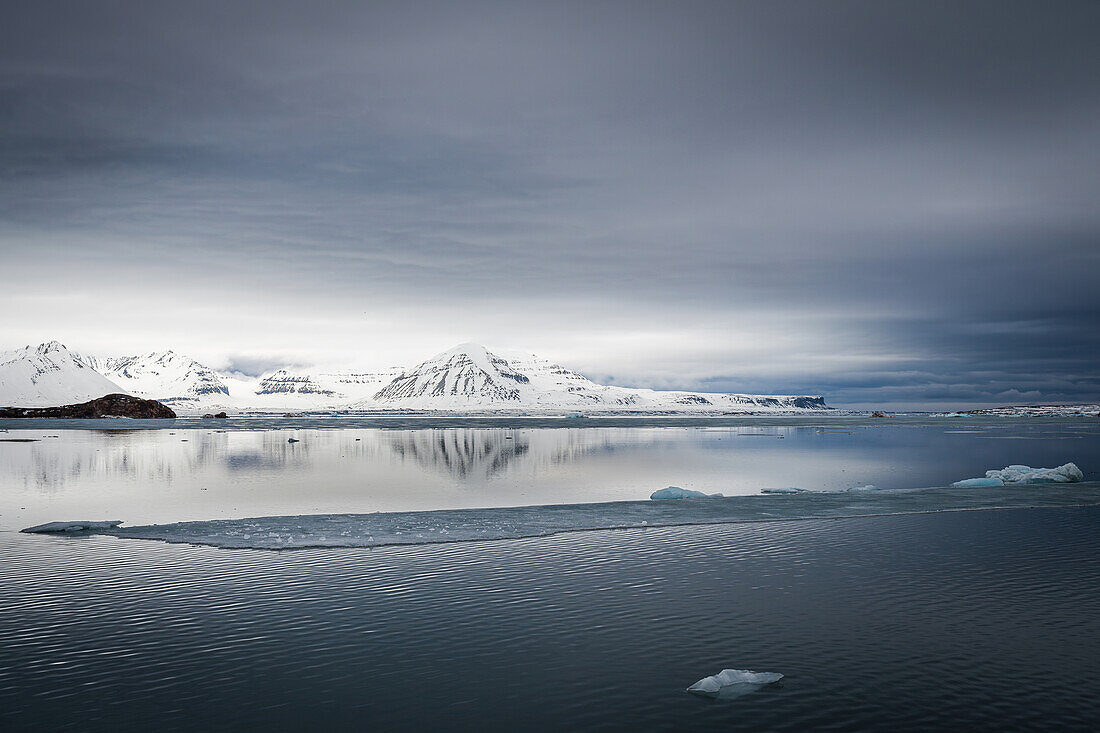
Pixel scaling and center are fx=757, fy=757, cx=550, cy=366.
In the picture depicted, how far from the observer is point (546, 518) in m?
27.3

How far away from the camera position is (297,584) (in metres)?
17.8

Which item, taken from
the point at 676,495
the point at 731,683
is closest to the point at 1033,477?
the point at 676,495

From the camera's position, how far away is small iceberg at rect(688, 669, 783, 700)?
11.4 metres

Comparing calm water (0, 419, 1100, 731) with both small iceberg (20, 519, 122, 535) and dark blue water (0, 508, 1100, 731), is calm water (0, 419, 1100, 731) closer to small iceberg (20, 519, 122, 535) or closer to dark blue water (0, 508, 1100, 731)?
dark blue water (0, 508, 1100, 731)

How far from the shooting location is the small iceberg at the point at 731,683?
1136 centimetres

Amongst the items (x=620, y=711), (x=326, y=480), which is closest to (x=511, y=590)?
(x=620, y=711)

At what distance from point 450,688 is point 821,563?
40.0 feet

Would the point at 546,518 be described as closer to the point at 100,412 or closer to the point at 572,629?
the point at 572,629

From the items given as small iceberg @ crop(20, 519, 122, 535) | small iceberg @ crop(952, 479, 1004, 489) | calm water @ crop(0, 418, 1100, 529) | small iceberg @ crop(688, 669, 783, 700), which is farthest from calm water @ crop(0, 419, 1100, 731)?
small iceberg @ crop(952, 479, 1004, 489)

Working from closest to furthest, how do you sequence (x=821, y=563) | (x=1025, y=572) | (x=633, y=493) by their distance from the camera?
(x=1025, y=572), (x=821, y=563), (x=633, y=493)

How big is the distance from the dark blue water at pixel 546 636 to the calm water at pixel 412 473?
36.2 feet

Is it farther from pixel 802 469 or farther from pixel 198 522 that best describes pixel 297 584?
pixel 802 469

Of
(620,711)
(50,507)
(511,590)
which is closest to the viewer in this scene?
(620,711)

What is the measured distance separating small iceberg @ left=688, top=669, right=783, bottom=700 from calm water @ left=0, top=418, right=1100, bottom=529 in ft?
69.9
